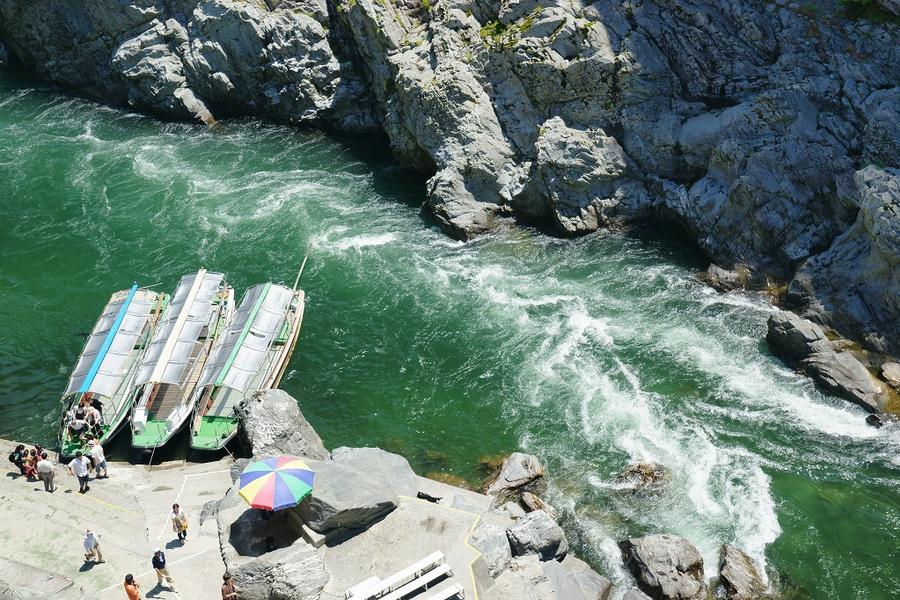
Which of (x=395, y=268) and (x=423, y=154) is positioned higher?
(x=423, y=154)

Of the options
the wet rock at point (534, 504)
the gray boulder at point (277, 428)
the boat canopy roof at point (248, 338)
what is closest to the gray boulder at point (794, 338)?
the wet rock at point (534, 504)

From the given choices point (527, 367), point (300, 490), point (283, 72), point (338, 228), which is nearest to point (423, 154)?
point (338, 228)

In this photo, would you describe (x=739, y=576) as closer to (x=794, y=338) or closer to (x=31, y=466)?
(x=794, y=338)

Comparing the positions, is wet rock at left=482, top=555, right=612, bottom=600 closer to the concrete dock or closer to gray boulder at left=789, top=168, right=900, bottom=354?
the concrete dock

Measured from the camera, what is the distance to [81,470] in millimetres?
32094

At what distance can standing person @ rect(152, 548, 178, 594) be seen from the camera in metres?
26.5

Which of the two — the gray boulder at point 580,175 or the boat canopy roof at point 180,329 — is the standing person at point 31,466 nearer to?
the boat canopy roof at point 180,329

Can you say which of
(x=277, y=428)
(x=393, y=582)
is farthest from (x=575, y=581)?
(x=277, y=428)

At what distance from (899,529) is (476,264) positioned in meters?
24.1

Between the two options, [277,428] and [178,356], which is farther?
[178,356]

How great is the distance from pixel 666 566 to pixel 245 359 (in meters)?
20.3

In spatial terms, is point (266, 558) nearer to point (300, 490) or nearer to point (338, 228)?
point (300, 490)

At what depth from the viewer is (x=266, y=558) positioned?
26.9m

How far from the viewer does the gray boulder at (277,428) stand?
33.8 meters
